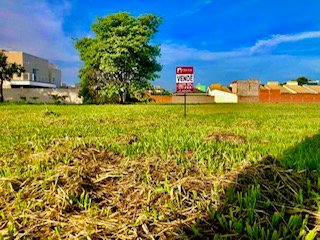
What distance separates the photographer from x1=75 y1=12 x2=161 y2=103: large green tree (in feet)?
115

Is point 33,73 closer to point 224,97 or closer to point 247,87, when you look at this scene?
point 224,97

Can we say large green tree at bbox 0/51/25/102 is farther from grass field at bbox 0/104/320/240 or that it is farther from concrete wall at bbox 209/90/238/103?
grass field at bbox 0/104/320/240

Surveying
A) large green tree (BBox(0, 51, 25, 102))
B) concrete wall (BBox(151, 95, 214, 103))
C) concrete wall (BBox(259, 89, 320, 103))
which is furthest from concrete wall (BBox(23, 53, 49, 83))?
concrete wall (BBox(259, 89, 320, 103))

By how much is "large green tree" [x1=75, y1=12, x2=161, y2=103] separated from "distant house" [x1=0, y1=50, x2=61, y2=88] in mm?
27792

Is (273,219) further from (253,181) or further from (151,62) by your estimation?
(151,62)

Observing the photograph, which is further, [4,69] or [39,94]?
[39,94]

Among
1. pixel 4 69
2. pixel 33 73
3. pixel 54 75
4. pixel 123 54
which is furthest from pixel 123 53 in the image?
pixel 54 75

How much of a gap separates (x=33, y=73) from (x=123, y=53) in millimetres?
37933

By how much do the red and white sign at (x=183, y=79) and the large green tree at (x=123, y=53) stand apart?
23.3 m

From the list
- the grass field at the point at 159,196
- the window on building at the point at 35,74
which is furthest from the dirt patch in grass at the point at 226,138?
the window on building at the point at 35,74

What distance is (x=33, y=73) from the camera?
221 ft

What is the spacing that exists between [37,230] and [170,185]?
1.00m

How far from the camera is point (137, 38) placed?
114 ft

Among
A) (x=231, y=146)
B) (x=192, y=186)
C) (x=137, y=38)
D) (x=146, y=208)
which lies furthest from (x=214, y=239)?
(x=137, y=38)
